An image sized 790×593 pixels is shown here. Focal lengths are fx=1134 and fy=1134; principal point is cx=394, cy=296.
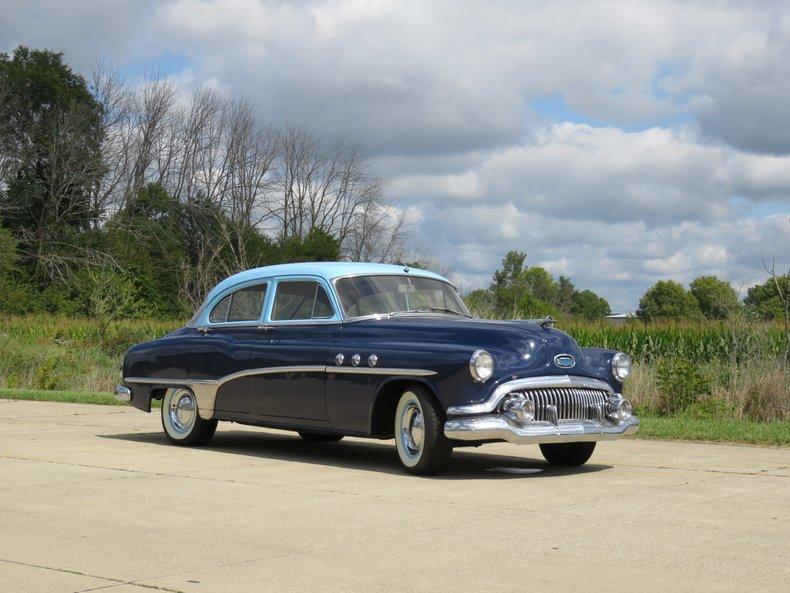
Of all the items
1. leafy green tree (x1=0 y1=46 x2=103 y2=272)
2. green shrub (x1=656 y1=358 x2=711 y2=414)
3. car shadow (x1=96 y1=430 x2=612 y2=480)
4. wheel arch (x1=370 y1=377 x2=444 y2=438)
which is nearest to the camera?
wheel arch (x1=370 y1=377 x2=444 y2=438)

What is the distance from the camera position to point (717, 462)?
32.6 ft

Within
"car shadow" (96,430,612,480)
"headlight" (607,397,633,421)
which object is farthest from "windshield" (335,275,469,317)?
"headlight" (607,397,633,421)

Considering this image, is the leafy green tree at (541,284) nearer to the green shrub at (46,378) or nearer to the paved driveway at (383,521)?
the green shrub at (46,378)

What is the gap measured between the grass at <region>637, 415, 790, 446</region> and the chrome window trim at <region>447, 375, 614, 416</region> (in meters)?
3.48

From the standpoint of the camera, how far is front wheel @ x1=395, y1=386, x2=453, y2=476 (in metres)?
8.77

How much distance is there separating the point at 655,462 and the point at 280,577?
546 cm

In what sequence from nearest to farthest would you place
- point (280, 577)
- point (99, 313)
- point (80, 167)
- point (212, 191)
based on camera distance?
1. point (280, 577)
2. point (99, 313)
3. point (80, 167)
4. point (212, 191)

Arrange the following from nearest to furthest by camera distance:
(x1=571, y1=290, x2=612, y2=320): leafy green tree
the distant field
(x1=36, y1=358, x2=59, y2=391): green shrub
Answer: the distant field < (x1=36, y1=358, x2=59, y2=391): green shrub < (x1=571, y1=290, x2=612, y2=320): leafy green tree

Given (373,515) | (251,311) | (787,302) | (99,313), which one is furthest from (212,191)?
(373,515)

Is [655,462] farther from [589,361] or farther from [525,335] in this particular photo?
[525,335]

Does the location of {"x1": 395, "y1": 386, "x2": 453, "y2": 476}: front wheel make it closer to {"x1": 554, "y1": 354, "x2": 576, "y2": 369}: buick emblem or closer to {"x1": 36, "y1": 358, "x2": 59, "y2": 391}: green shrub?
{"x1": 554, "y1": 354, "x2": 576, "y2": 369}: buick emblem

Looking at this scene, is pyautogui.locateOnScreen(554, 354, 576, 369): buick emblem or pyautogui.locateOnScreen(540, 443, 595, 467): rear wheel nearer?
pyautogui.locateOnScreen(554, 354, 576, 369): buick emblem

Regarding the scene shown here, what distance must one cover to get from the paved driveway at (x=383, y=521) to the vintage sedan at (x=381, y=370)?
1.25ft

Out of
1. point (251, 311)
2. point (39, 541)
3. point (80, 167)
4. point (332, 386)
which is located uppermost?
point (80, 167)
